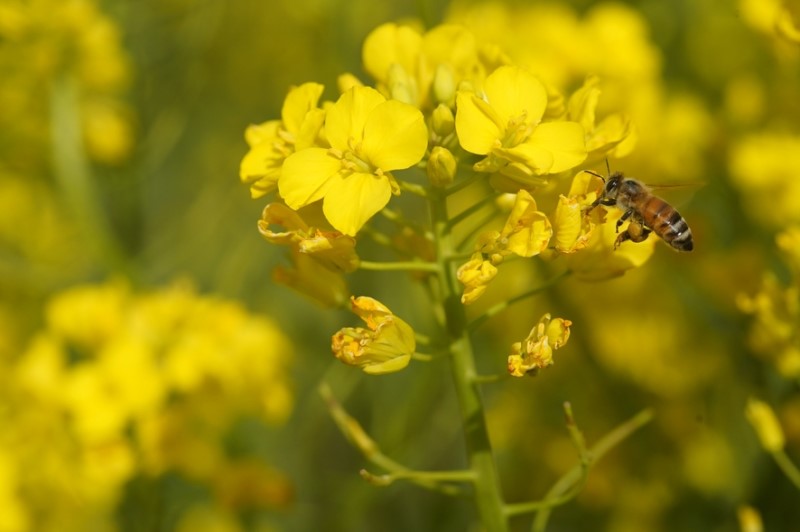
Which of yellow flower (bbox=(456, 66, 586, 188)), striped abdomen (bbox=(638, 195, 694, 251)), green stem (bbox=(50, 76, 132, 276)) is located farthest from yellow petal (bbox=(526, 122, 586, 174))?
green stem (bbox=(50, 76, 132, 276))

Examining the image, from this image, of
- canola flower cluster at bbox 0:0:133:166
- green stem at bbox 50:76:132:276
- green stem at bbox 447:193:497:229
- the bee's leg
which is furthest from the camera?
canola flower cluster at bbox 0:0:133:166

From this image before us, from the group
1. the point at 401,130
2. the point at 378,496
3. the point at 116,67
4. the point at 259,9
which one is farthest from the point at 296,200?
the point at 259,9

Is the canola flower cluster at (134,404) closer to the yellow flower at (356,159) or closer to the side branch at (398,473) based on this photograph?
the side branch at (398,473)

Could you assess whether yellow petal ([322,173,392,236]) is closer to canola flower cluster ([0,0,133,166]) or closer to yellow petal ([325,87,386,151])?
yellow petal ([325,87,386,151])

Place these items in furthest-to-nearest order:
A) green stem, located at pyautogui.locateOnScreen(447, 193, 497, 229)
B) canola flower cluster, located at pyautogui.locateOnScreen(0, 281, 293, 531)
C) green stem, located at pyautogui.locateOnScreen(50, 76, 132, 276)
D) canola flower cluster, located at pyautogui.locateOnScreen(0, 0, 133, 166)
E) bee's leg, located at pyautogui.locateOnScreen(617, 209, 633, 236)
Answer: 1. canola flower cluster, located at pyautogui.locateOnScreen(0, 0, 133, 166)
2. green stem, located at pyautogui.locateOnScreen(50, 76, 132, 276)
3. canola flower cluster, located at pyautogui.locateOnScreen(0, 281, 293, 531)
4. bee's leg, located at pyautogui.locateOnScreen(617, 209, 633, 236)
5. green stem, located at pyautogui.locateOnScreen(447, 193, 497, 229)

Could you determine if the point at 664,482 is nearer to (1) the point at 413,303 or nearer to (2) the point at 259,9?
(1) the point at 413,303

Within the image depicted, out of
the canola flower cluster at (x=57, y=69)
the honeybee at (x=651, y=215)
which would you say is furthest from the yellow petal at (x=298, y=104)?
the canola flower cluster at (x=57, y=69)
